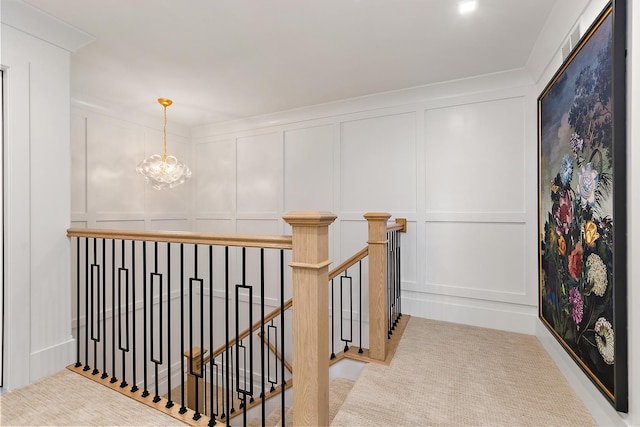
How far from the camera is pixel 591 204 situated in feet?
5.21

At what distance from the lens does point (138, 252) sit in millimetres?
3875

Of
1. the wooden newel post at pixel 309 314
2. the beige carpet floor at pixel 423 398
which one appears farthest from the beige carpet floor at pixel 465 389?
the wooden newel post at pixel 309 314

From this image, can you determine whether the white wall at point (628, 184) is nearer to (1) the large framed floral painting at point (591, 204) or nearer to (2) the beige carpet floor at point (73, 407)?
(1) the large framed floral painting at point (591, 204)

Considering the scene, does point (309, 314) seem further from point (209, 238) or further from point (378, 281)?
point (378, 281)

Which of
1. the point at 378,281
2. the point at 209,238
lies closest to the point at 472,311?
the point at 378,281

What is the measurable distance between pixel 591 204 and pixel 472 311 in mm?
1746

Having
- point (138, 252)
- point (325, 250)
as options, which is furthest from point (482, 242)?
point (138, 252)

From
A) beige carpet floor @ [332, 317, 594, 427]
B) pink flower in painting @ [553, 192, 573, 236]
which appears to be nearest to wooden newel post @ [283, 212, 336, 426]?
beige carpet floor @ [332, 317, 594, 427]

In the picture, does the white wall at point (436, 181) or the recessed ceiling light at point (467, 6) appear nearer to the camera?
the recessed ceiling light at point (467, 6)

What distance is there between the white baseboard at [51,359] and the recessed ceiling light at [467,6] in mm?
3445

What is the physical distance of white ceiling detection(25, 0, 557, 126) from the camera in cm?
197

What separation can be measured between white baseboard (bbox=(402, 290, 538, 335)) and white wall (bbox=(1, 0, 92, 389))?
296cm

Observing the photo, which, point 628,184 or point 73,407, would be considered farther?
point 73,407

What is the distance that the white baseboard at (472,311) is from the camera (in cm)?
282
